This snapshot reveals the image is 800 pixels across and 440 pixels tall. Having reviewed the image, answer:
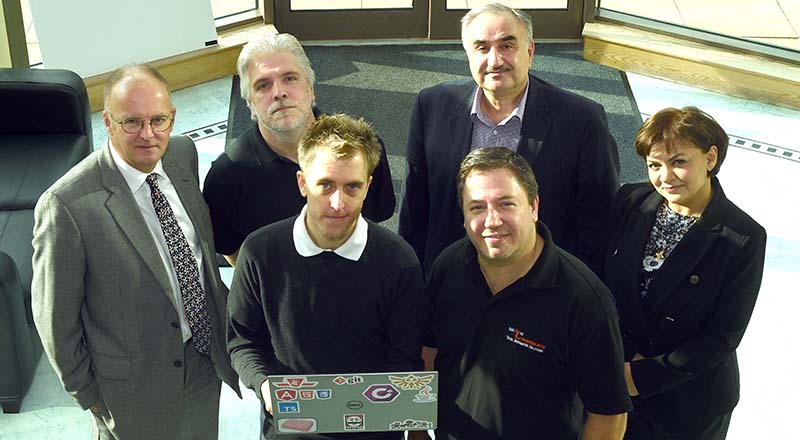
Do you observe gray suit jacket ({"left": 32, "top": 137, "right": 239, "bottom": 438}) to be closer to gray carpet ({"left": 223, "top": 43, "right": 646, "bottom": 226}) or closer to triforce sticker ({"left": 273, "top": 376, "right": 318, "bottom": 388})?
triforce sticker ({"left": 273, "top": 376, "right": 318, "bottom": 388})

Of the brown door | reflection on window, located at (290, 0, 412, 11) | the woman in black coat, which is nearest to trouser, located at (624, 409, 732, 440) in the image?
the woman in black coat

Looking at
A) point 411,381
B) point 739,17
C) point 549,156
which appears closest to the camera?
point 411,381

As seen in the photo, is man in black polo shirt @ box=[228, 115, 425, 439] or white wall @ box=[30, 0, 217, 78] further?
white wall @ box=[30, 0, 217, 78]

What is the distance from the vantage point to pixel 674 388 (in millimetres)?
2965

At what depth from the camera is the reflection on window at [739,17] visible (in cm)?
662

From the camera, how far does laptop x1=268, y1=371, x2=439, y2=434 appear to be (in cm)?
249

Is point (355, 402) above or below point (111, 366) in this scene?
above

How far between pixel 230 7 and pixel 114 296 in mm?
4453

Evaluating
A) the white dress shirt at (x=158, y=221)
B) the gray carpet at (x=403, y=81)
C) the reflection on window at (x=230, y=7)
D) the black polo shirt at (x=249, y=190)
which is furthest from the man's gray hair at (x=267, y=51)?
the reflection on window at (x=230, y=7)

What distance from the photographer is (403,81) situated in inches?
260

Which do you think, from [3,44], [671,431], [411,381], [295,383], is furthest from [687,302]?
[3,44]

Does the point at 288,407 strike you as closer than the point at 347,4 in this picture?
Yes

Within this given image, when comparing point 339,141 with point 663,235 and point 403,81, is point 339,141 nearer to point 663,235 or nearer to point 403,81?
point 663,235

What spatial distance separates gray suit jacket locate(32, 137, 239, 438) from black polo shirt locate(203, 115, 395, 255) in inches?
4.0
